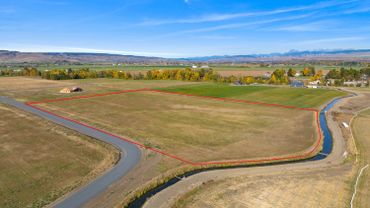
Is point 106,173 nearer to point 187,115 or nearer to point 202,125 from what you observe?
point 202,125

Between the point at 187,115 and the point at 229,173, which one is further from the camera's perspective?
the point at 187,115

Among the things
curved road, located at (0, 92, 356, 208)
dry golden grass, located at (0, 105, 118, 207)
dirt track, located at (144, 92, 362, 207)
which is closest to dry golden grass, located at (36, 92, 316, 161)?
curved road, located at (0, 92, 356, 208)

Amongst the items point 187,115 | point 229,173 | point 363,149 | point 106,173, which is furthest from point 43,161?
point 363,149

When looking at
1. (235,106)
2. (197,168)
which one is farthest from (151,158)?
(235,106)

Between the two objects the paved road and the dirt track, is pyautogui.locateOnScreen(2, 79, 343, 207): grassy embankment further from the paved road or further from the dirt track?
the dirt track

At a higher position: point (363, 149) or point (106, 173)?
point (363, 149)

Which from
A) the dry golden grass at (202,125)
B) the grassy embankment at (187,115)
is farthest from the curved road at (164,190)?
the dry golden grass at (202,125)

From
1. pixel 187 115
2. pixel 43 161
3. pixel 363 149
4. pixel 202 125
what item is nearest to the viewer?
pixel 43 161

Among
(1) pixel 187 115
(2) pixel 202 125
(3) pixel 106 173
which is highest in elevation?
(1) pixel 187 115

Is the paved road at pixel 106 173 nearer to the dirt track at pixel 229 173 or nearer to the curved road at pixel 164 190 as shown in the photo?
the curved road at pixel 164 190
